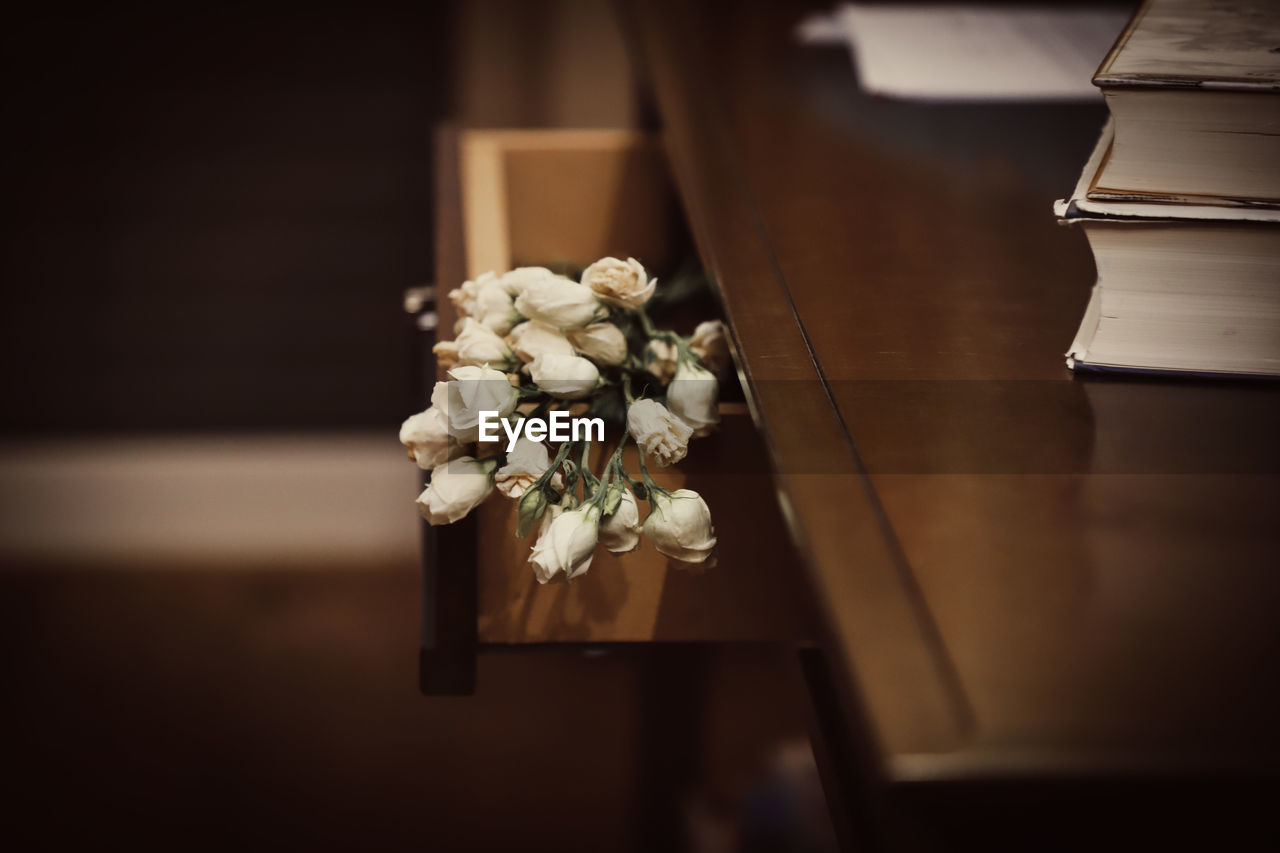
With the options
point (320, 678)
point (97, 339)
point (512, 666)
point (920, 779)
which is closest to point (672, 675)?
point (512, 666)

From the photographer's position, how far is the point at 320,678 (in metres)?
1.37

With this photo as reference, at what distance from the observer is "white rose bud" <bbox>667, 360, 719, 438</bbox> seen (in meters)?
0.48

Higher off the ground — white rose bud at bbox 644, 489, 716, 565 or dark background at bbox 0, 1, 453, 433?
dark background at bbox 0, 1, 453, 433

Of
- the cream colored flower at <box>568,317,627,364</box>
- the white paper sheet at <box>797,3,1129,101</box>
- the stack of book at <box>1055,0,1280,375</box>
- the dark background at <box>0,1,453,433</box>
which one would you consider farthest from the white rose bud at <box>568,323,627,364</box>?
the dark background at <box>0,1,453,433</box>

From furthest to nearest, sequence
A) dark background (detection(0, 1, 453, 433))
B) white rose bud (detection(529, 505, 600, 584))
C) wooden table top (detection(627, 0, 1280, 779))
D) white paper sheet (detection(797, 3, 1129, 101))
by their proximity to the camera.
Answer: dark background (detection(0, 1, 453, 433)), white paper sheet (detection(797, 3, 1129, 101)), white rose bud (detection(529, 505, 600, 584)), wooden table top (detection(627, 0, 1280, 779))

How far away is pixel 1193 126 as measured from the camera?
43 centimetres

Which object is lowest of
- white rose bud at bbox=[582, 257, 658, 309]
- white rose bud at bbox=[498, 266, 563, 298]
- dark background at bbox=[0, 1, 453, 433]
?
white rose bud at bbox=[582, 257, 658, 309]

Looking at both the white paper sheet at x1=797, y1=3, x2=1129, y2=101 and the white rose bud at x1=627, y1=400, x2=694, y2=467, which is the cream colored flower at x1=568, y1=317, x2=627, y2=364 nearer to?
the white rose bud at x1=627, y1=400, x2=694, y2=467

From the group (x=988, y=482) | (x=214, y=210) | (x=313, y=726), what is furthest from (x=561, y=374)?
(x=214, y=210)

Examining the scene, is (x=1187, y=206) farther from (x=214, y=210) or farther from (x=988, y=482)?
(x=214, y=210)

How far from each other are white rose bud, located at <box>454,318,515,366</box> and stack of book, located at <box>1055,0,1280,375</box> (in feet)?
0.79

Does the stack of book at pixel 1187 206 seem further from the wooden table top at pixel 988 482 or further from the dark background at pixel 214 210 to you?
the dark background at pixel 214 210

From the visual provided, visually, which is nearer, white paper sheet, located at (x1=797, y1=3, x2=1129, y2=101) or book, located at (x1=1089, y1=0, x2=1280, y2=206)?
book, located at (x1=1089, y1=0, x2=1280, y2=206)

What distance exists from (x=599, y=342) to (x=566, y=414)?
0.04m
